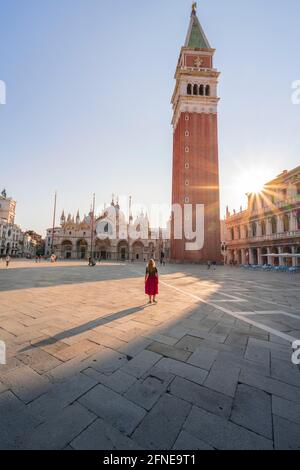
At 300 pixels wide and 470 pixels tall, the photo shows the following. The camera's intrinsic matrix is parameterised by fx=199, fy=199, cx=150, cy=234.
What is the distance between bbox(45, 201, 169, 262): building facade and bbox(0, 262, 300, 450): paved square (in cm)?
5702

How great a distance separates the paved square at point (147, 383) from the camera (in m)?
1.55

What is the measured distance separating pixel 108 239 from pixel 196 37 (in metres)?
53.1

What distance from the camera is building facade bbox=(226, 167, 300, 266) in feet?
89.2

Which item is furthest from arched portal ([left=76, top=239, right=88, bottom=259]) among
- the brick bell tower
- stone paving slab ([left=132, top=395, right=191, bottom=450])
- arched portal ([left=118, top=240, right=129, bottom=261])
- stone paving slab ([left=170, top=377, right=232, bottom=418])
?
stone paving slab ([left=132, top=395, right=191, bottom=450])

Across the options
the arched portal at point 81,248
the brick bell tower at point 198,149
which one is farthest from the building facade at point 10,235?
the brick bell tower at point 198,149

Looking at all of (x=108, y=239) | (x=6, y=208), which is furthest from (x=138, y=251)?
(x=6, y=208)

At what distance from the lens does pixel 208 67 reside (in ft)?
131

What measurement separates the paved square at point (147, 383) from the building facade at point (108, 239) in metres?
57.0

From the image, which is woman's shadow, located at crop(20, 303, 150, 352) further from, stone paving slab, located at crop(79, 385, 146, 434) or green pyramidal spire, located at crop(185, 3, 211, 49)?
green pyramidal spire, located at crop(185, 3, 211, 49)

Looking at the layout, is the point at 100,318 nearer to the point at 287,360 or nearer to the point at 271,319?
the point at 287,360

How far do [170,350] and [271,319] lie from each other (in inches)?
120

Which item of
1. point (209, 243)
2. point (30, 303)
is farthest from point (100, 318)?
point (209, 243)

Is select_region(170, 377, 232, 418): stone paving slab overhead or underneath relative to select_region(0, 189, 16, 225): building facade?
underneath

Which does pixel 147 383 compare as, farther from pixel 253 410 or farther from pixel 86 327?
pixel 86 327
